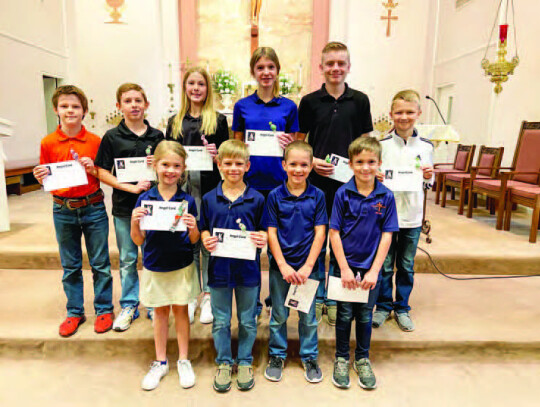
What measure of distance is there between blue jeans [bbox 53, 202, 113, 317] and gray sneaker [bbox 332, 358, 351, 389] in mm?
1450

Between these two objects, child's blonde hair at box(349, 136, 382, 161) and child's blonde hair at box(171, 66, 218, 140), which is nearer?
child's blonde hair at box(349, 136, 382, 161)

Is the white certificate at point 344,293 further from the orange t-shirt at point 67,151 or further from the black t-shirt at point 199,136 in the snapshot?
the orange t-shirt at point 67,151

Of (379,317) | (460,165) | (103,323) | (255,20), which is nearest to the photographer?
(103,323)

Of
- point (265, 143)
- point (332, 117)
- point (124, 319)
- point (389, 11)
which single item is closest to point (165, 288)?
point (124, 319)

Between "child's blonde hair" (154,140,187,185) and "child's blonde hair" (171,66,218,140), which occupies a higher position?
"child's blonde hair" (171,66,218,140)

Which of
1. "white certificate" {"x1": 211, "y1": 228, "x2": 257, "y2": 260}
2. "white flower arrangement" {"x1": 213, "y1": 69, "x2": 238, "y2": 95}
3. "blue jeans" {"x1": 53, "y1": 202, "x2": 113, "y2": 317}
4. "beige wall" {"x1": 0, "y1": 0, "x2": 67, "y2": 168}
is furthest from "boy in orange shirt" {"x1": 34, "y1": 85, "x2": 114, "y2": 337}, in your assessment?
"beige wall" {"x1": 0, "y1": 0, "x2": 67, "y2": 168}

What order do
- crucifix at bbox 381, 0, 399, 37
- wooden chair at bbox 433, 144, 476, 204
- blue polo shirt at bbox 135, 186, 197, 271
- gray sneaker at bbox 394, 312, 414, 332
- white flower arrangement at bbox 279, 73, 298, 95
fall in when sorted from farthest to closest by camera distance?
crucifix at bbox 381, 0, 399, 37 → white flower arrangement at bbox 279, 73, 298, 95 → wooden chair at bbox 433, 144, 476, 204 → gray sneaker at bbox 394, 312, 414, 332 → blue polo shirt at bbox 135, 186, 197, 271

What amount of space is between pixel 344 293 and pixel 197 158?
109cm

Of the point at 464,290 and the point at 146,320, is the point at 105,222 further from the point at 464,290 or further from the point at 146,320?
the point at 464,290

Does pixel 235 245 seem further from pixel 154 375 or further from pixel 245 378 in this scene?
pixel 154 375

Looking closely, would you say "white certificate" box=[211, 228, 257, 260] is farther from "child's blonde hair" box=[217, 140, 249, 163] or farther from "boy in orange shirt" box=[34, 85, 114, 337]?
"boy in orange shirt" box=[34, 85, 114, 337]

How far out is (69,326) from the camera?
2.28 metres

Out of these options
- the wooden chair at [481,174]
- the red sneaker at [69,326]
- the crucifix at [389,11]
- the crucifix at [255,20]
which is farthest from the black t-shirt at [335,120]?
the crucifix at [389,11]

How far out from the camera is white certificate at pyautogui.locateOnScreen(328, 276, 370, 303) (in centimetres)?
186
